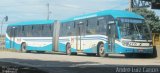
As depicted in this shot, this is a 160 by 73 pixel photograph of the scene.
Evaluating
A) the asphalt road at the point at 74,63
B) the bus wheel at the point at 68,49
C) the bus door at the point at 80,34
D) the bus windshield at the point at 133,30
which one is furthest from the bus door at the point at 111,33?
the bus wheel at the point at 68,49

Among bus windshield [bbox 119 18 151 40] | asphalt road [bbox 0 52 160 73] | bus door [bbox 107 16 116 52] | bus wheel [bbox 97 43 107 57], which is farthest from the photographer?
bus wheel [bbox 97 43 107 57]

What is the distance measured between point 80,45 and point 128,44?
5.97 meters

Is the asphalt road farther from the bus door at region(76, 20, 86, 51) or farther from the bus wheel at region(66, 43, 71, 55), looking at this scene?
the bus wheel at region(66, 43, 71, 55)

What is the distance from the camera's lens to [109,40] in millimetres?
28531

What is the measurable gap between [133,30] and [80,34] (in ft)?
19.3

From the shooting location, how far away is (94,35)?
3033cm

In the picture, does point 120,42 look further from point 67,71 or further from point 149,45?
point 67,71

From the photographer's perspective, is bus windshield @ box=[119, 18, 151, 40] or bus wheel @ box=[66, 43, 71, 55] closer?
bus windshield @ box=[119, 18, 151, 40]

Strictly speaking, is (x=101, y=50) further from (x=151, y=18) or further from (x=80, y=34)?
(x=151, y=18)

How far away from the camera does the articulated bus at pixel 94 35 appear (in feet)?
91.2

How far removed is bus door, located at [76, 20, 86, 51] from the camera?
107 feet

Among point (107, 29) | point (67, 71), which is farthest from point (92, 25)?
point (67, 71)

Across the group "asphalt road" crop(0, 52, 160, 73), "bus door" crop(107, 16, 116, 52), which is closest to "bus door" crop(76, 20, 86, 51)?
"bus door" crop(107, 16, 116, 52)

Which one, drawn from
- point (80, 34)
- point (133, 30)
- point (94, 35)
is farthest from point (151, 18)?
point (133, 30)
